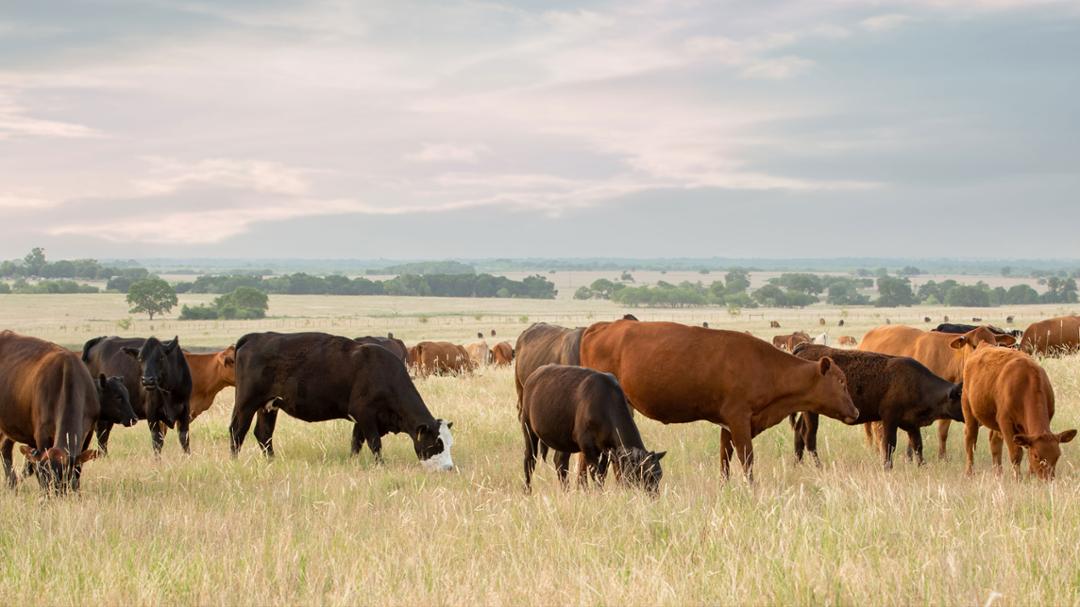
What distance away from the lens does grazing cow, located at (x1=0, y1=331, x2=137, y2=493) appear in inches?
374

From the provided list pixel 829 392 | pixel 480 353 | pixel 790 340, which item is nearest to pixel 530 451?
pixel 829 392

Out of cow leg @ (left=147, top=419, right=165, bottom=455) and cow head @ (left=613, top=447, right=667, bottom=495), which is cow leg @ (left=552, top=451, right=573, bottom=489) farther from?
cow leg @ (left=147, top=419, right=165, bottom=455)

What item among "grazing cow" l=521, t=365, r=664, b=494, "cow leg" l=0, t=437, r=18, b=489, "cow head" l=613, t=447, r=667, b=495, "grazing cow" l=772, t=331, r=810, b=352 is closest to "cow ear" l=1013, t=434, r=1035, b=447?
"grazing cow" l=521, t=365, r=664, b=494

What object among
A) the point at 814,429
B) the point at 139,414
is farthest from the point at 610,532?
the point at 139,414

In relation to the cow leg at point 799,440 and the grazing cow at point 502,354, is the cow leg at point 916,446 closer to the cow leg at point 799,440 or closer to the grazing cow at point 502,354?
the cow leg at point 799,440

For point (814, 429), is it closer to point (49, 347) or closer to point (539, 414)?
point (539, 414)

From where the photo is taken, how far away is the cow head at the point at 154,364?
43.7ft

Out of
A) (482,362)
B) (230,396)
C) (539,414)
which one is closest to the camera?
(539,414)

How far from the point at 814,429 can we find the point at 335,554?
Answer: 23.6 feet

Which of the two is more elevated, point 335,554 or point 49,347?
point 49,347

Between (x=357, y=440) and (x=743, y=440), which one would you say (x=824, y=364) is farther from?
(x=357, y=440)

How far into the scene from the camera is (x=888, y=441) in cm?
1258

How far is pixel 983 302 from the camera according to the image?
18850cm

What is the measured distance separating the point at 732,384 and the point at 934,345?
6.98 m
